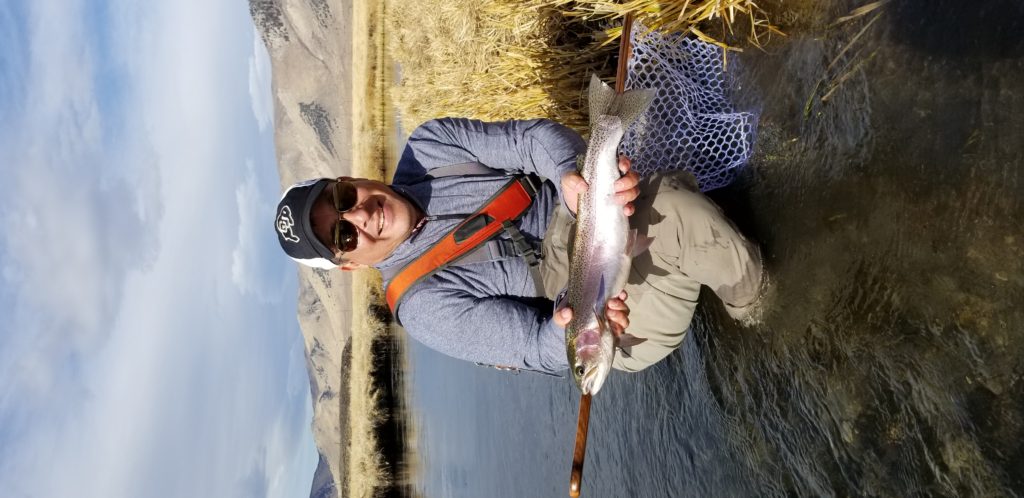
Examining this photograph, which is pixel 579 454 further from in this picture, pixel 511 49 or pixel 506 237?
pixel 511 49

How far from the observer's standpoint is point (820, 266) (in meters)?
3.34

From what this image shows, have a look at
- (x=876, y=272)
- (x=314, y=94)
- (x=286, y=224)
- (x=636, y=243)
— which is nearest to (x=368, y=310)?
(x=286, y=224)

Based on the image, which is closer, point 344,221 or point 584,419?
point 584,419

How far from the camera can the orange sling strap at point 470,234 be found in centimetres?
384

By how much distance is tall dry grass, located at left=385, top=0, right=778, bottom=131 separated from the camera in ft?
13.8

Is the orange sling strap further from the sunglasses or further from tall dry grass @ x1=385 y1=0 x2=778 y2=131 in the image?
tall dry grass @ x1=385 y1=0 x2=778 y2=131

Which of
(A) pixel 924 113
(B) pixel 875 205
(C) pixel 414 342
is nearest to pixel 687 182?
(B) pixel 875 205

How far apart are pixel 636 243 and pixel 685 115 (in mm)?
1341

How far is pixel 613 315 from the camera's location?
11.0 ft

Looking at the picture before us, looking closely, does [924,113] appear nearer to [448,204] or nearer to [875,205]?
[875,205]

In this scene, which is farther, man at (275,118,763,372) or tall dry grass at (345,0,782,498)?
tall dry grass at (345,0,782,498)

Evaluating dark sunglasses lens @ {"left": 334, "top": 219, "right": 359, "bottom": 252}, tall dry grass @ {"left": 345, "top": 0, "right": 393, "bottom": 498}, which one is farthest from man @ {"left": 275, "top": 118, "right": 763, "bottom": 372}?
tall dry grass @ {"left": 345, "top": 0, "right": 393, "bottom": 498}

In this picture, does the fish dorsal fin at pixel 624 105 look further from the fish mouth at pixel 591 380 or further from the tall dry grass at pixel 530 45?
the fish mouth at pixel 591 380

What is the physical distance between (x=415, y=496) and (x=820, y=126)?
37.5 feet
